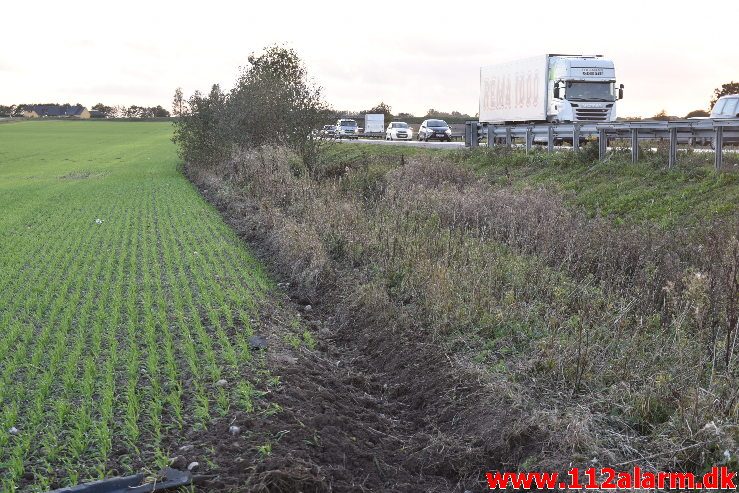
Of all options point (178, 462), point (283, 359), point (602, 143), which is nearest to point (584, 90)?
point (602, 143)

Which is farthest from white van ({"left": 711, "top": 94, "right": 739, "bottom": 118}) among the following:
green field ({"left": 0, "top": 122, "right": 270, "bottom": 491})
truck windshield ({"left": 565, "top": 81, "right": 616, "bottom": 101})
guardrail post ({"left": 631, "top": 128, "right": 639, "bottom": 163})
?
green field ({"left": 0, "top": 122, "right": 270, "bottom": 491})

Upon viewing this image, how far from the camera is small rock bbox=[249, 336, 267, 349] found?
9008 mm

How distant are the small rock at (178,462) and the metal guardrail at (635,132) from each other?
1463 centimetres

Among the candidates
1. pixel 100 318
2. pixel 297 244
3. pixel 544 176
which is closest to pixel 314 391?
pixel 100 318

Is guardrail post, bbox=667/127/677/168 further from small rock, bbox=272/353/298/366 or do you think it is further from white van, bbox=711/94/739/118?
small rock, bbox=272/353/298/366

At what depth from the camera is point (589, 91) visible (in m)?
31.6

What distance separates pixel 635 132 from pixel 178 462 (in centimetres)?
1702

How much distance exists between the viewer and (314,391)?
7.60 m

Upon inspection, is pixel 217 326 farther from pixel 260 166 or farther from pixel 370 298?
pixel 260 166

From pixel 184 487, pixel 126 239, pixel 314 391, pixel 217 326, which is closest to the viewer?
pixel 184 487

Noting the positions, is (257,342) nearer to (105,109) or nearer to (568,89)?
(568,89)

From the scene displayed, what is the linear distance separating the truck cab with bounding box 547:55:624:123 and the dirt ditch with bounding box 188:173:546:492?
23843 mm

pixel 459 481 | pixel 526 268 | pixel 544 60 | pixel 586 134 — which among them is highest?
pixel 544 60

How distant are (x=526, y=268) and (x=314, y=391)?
159 inches
